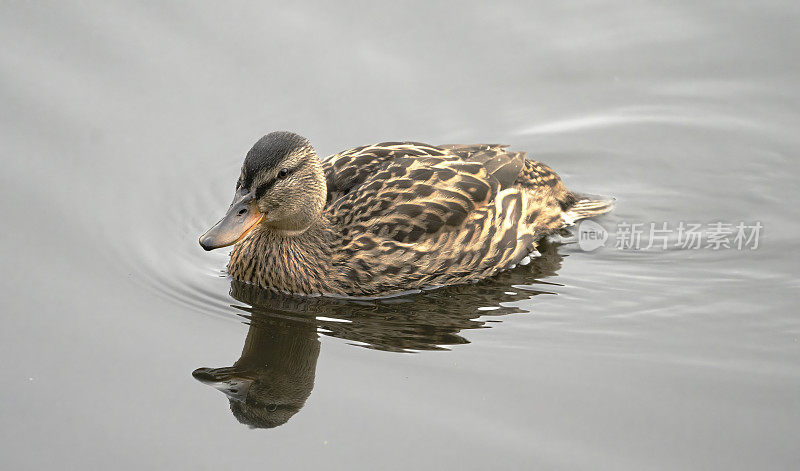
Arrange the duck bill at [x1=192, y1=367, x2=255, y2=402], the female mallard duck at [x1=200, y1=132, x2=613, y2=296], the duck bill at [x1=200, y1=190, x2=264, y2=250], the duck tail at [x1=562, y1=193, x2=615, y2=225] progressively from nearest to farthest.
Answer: the duck bill at [x1=192, y1=367, x2=255, y2=402] < the duck bill at [x1=200, y1=190, x2=264, y2=250] < the female mallard duck at [x1=200, y1=132, x2=613, y2=296] < the duck tail at [x1=562, y1=193, x2=615, y2=225]

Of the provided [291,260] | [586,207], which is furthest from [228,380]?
[586,207]

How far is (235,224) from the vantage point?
28.2 feet

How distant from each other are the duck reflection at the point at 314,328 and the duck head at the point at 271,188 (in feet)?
2.34

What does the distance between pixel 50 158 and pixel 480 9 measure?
502 centimetres

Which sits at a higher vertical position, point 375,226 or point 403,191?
point 403,191

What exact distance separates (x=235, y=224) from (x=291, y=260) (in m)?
0.76

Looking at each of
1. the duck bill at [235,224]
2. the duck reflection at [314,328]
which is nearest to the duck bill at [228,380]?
the duck reflection at [314,328]

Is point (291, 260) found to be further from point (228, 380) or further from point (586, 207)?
point (586, 207)

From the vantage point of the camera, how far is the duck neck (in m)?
9.17

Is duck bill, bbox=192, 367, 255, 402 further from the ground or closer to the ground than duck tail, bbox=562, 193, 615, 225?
closer to the ground

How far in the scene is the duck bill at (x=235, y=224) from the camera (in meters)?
8.52

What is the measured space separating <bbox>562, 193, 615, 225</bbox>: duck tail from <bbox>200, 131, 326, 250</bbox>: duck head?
105 inches

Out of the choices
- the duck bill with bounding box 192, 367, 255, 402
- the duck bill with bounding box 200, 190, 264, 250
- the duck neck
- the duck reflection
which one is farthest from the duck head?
the duck bill with bounding box 192, 367, 255, 402

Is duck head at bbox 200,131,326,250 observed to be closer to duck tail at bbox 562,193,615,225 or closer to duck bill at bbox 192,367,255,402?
duck bill at bbox 192,367,255,402
